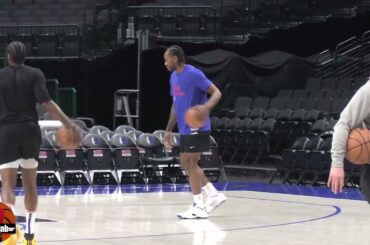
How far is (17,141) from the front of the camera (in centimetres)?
866

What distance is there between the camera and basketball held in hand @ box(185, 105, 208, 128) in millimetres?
11180

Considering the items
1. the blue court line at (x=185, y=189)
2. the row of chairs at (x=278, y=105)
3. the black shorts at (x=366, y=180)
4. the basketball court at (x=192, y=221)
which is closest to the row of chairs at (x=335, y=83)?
the row of chairs at (x=278, y=105)

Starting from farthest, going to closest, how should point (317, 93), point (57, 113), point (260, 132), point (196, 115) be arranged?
point (317, 93) < point (260, 132) < point (196, 115) < point (57, 113)

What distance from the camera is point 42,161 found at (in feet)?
59.8

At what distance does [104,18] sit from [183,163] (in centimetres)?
1818

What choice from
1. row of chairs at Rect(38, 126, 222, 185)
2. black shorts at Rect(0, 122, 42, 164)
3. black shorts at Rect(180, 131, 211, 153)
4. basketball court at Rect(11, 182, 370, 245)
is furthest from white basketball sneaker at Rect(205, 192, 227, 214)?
row of chairs at Rect(38, 126, 222, 185)

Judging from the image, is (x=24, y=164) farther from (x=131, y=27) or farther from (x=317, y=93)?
(x=131, y=27)

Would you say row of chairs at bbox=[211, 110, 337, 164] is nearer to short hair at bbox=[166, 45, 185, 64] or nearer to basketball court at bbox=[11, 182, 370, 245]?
basketball court at bbox=[11, 182, 370, 245]

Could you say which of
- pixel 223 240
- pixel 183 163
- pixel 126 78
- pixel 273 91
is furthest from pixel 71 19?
pixel 223 240

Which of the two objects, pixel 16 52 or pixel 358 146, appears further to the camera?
pixel 16 52

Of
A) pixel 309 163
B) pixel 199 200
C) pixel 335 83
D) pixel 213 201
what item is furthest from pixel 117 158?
pixel 335 83

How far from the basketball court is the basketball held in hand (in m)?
1.25

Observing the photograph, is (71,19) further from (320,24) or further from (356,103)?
(356,103)

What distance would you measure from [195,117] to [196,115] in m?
0.04
